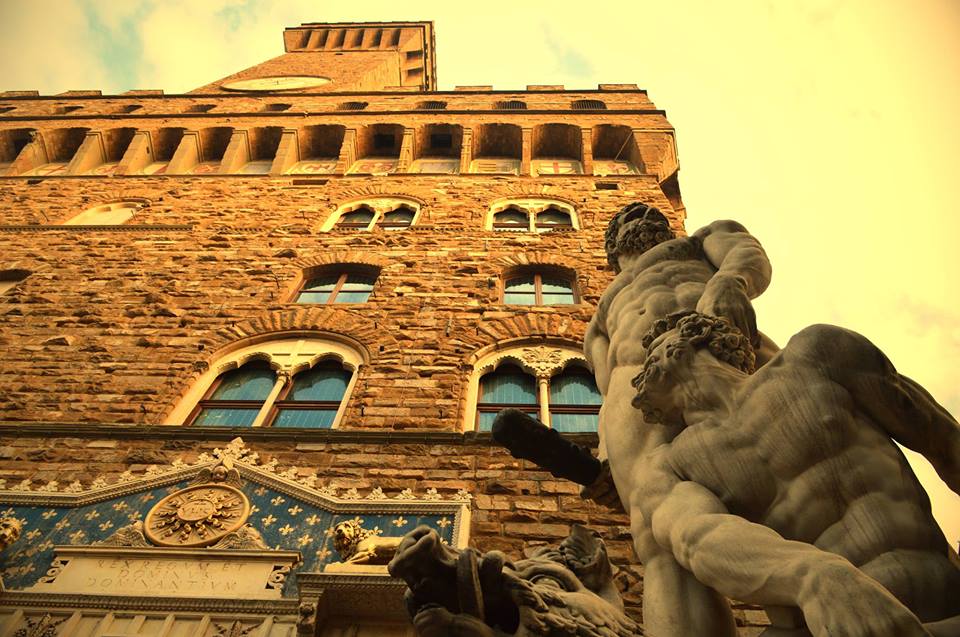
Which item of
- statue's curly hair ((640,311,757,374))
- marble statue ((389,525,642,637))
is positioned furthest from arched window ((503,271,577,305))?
marble statue ((389,525,642,637))

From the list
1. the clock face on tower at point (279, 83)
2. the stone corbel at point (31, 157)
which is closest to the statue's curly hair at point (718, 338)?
the stone corbel at point (31, 157)

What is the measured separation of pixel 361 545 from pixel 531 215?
8047 mm

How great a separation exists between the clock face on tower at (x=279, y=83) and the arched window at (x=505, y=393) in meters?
16.7

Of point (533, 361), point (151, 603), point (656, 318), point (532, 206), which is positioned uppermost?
point (532, 206)

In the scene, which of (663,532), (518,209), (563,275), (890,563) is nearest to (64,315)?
(563,275)

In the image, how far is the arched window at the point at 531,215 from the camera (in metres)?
11.4

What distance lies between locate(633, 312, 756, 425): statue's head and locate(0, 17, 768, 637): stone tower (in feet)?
6.65

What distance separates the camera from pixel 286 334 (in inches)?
322

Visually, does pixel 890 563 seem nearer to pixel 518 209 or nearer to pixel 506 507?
pixel 506 507

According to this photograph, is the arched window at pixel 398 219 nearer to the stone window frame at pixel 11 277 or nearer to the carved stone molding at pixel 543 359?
the carved stone molding at pixel 543 359

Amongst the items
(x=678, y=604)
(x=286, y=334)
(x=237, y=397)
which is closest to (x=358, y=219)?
(x=286, y=334)

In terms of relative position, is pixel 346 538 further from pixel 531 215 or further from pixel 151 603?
pixel 531 215

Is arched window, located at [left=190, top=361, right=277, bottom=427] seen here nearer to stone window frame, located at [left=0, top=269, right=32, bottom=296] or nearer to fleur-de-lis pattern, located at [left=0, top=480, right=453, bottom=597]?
fleur-de-lis pattern, located at [left=0, top=480, right=453, bottom=597]

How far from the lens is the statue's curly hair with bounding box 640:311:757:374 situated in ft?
9.32
